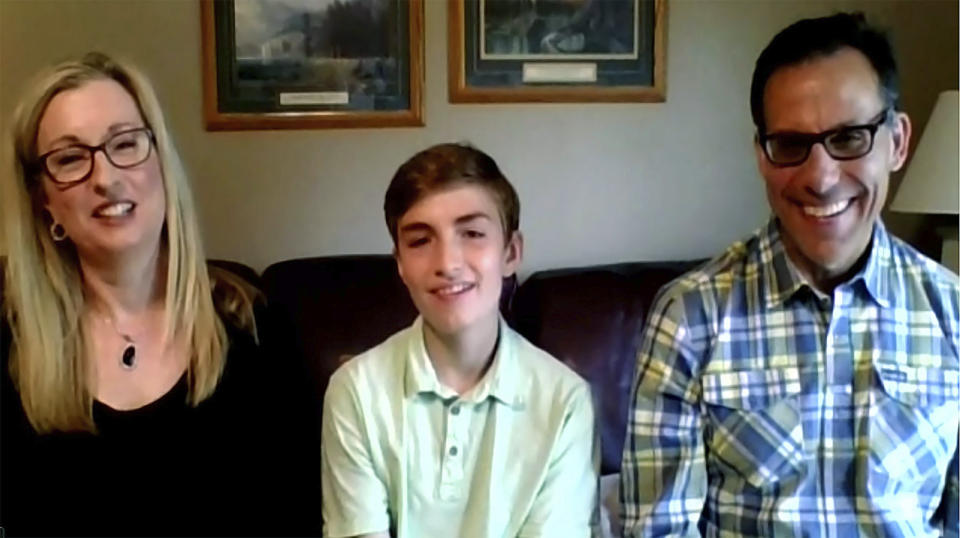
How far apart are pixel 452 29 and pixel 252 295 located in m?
0.88

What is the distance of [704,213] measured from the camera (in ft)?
8.47

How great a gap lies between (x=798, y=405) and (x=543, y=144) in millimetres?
1173

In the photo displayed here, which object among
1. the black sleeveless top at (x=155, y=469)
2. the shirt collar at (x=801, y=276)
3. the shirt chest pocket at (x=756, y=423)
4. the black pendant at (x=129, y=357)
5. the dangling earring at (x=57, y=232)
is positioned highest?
the dangling earring at (x=57, y=232)

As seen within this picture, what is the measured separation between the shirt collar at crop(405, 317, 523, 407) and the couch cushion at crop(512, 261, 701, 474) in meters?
0.58

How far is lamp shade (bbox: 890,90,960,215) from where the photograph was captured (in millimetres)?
2318

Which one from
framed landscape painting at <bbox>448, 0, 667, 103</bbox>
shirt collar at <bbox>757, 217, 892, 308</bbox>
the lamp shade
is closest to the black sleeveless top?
shirt collar at <bbox>757, 217, 892, 308</bbox>

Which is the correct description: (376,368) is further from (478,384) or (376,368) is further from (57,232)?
(57,232)

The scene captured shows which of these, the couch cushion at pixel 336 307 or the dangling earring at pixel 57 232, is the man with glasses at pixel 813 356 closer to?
the couch cushion at pixel 336 307

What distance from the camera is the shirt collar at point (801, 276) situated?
4.85 ft

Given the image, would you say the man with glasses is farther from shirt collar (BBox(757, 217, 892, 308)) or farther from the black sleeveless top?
the black sleeveless top

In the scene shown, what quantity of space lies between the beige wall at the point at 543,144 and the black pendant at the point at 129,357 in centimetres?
73

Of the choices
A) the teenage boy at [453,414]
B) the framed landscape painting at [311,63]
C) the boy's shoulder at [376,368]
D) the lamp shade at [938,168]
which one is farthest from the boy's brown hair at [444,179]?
the lamp shade at [938,168]

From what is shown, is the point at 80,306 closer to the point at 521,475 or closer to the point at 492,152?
the point at 521,475

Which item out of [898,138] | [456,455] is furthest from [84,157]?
[898,138]
